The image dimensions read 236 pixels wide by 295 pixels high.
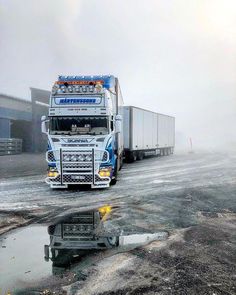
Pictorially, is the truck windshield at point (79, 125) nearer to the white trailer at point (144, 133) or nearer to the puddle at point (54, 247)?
the puddle at point (54, 247)

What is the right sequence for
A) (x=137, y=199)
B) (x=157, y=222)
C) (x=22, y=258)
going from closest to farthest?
(x=22, y=258) → (x=157, y=222) → (x=137, y=199)

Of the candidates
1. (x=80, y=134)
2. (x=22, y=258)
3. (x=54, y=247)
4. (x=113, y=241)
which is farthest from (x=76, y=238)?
(x=80, y=134)

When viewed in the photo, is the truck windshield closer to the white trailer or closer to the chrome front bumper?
the chrome front bumper

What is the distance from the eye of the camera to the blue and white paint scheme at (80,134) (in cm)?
1276

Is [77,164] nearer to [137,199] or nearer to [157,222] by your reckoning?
[137,199]

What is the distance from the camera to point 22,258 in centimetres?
603

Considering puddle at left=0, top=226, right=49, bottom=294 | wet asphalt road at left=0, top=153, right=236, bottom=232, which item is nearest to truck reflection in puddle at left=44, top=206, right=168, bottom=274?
puddle at left=0, top=226, right=49, bottom=294

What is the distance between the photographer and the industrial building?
3635 cm

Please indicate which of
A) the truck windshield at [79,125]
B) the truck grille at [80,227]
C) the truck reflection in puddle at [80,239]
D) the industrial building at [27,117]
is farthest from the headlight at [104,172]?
the industrial building at [27,117]

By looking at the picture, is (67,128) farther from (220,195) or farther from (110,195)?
(220,195)

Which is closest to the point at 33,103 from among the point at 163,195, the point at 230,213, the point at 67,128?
the point at 67,128

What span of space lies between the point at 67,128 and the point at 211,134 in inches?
3082

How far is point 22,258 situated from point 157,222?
371 centimetres

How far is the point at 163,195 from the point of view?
12266 millimetres
